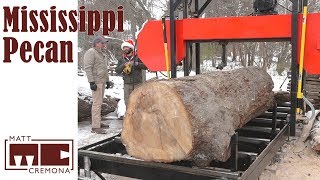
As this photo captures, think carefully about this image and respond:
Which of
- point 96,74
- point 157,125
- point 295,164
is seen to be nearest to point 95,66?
point 96,74

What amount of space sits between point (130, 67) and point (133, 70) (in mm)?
64

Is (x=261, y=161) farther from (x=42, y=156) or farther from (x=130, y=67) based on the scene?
(x=130, y=67)

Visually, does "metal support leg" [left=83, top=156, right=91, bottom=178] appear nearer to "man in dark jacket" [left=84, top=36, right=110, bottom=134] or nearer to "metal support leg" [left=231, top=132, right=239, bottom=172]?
"metal support leg" [left=231, top=132, right=239, bottom=172]

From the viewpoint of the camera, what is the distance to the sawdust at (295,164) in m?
2.96

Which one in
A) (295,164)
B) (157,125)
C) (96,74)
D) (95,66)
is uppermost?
(95,66)

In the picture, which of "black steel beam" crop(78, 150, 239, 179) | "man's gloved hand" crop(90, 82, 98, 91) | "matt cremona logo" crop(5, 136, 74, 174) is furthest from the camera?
"man's gloved hand" crop(90, 82, 98, 91)

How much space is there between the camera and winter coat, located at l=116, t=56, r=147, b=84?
5.48 metres

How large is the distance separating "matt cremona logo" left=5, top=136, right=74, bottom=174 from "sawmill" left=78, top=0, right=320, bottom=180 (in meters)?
0.11

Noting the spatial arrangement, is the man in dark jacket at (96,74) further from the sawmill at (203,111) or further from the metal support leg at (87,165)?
the metal support leg at (87,165)

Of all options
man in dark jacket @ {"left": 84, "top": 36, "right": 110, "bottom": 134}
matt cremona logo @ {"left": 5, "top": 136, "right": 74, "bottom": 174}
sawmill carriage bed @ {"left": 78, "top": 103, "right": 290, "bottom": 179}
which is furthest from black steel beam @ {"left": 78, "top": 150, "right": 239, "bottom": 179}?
man in dark jacket @ {"left": 84, "top": 36, "right": 110, "bottom": 134}

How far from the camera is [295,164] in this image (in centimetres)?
314

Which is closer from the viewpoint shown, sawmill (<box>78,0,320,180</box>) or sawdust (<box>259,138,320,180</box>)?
sawmill (<box>78,0,320,180</box>)

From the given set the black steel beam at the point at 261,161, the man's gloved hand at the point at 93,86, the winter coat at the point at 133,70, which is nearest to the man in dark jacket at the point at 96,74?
the man's gloved hand at the point at 93,86

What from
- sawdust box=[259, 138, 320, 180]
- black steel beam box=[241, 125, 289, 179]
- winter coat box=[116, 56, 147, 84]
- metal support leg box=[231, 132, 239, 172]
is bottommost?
sawdust box=[259, 138, 320, 180]
